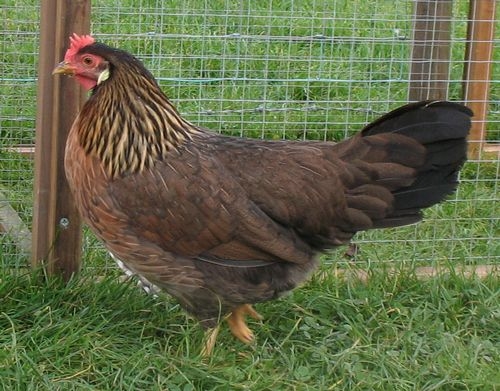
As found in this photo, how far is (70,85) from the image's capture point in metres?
4.08

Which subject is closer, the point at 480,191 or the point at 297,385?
the point at 297,385

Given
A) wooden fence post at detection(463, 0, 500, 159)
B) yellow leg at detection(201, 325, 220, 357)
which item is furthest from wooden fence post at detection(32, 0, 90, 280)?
wooden fence post at detection(463, 0, 500, 159)

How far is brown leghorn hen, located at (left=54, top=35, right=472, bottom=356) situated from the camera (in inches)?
146

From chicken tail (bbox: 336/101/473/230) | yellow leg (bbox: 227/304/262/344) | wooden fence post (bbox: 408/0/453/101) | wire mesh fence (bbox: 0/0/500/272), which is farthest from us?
wooden fence post (bbox: 408/0/453/101)

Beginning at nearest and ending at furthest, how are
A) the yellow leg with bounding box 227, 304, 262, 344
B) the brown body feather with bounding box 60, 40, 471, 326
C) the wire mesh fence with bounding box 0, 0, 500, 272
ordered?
the brown body feather with bounding box 60, 40, 471, 326 < the yellow leg with bounding box 227, 304, 262, 344 < the wire mesh fence with bounding box 0, 0, 500, 272

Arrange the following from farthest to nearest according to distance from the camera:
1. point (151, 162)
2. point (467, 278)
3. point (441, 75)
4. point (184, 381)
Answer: point (441, 75), point (467, 278), point (151, 162), point (184, 381)

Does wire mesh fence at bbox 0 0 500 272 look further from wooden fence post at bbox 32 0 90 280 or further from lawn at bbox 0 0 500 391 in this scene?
wooden fence post at bbox 32 0 90 280

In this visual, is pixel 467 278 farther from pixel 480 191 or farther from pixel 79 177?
pixel 79 177

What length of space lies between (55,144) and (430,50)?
230cm

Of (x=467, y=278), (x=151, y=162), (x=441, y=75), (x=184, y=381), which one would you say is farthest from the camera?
(x=441, y=75)

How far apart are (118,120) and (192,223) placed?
548 mm

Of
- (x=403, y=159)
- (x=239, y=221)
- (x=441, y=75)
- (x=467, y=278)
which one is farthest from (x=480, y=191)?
(x=239, y=221)

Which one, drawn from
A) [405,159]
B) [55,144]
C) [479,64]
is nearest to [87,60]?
[55,144]

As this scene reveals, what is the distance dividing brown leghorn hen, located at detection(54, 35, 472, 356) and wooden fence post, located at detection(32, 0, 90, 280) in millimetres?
272
